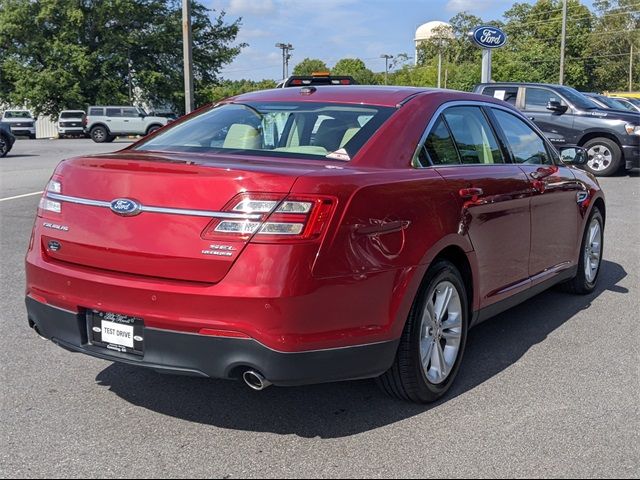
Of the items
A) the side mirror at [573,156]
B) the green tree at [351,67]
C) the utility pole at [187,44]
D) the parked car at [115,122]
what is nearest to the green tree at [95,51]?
the parked car at [115,122]

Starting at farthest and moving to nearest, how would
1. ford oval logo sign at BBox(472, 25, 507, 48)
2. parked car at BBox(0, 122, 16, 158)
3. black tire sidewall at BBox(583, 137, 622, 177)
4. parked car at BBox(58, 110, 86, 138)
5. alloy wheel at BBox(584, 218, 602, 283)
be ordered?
parked car at BBox(58, 110, 86, 138)
parked car at BBox(0, 122, 16, 158)
ford oval logo sign at BBox(472, 25, 507, 48)
black tire sidewall at BBox(583, 137, 622, 177)
alloy wheel at BBox(584, 218, 602, 283)

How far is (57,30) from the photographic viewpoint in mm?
46125

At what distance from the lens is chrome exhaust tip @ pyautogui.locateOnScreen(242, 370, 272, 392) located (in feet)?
9.71

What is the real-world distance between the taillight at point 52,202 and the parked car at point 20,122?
4077 cm

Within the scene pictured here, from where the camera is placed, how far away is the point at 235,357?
2.93 metres

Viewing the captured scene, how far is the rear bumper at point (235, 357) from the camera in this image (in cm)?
292

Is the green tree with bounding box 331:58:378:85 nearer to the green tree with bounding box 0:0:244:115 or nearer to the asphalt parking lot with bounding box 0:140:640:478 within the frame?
the green tree with bounding box 0:0:244:115

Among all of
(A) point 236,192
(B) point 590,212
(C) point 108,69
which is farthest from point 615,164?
(C) point 108,69

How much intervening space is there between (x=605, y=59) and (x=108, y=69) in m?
54.9

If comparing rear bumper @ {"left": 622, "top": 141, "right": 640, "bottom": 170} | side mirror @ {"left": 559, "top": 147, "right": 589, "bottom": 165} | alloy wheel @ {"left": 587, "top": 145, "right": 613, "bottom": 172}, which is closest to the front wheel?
side mirror @ {"left": 559, "top": 147, "right": 589, "bottom": 165}

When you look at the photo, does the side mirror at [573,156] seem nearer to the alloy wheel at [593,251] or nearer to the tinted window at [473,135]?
the alloy wheel at [593,251]

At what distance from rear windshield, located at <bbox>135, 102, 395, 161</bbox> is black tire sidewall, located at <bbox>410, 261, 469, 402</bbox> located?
76 centimetres

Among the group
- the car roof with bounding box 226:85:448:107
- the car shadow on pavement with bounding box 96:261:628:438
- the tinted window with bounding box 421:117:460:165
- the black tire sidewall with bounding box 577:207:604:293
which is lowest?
the car shadow on pavement with bounding box 96:261:628:438

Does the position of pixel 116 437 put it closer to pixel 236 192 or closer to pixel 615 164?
pixel 236 192
